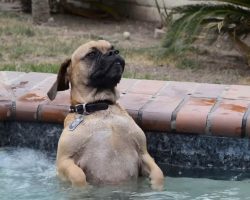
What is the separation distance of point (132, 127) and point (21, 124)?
1.12m

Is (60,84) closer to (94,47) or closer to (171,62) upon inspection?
(94,47)

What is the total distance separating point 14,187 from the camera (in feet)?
16.2

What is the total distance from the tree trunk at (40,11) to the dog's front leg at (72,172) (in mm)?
7529

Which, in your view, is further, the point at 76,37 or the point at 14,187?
the point at 76,37

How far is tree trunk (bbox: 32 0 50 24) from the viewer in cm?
1199

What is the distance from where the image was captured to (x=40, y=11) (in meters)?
12.0

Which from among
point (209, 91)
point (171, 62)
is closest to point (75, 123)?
point (209, 91)

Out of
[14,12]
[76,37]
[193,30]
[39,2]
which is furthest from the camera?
[14,12]

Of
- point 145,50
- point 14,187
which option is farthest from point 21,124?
point 145,50

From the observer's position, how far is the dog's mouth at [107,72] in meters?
4.86

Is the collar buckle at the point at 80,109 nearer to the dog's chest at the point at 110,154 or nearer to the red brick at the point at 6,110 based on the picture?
the dog's chest at the point at 110,154

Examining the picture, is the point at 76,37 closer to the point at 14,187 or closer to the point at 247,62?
the point at 247,62

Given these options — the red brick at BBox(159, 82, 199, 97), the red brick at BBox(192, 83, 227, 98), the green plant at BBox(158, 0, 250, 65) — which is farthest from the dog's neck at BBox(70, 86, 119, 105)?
the green plant at BBox(158, 0, 250, 65)

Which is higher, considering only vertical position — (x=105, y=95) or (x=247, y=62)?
(x=105, y=95)
